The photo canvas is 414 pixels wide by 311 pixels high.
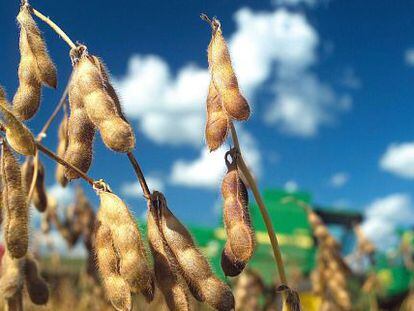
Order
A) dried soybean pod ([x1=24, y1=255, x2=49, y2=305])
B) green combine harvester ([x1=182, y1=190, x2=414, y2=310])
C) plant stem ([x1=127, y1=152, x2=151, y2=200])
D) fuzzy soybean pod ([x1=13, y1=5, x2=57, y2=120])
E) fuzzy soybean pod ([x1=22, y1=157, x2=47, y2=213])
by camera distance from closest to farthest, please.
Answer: plant stem ([x1=127, y1=152, x2=151, y2=200]) < fuzzy soybean pod ([x1=13, y1=5, x2=57, y2=120]) < dried soybean pod ([x1=24, y1=255, x2=49, y2=305]) < fuzzy soybean pod ([x1=22, y1=157, x2=47, y2=213]) < green combine harvester ([x1=182, y1=190, x2=414, y2=310])

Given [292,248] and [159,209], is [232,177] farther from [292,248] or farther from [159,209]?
[292,248]

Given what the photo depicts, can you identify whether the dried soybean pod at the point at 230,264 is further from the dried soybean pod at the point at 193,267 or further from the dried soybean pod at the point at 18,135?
the dried soybean pod at the point at 18,135

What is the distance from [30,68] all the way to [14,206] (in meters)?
0.65

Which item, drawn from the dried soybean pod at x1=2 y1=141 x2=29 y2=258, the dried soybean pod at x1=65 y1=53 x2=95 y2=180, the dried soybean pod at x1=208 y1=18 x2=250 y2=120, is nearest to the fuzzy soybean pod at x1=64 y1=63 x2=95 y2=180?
the dried soybean pod at x1=65 y1=53 x2=95 y2=180

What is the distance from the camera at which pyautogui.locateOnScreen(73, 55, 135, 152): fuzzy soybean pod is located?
2129 mm

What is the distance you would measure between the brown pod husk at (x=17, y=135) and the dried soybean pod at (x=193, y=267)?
0.47 meters

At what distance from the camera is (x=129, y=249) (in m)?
2.09

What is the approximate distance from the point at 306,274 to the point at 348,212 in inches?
116

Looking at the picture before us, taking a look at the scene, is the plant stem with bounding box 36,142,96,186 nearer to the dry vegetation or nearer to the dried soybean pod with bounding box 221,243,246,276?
the dry vegetation

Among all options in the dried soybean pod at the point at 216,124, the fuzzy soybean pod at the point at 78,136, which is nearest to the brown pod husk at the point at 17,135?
the fuzzy soybean pod at the point at 78,136

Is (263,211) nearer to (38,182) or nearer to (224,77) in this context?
(224,77)

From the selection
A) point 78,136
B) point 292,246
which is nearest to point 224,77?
point 78,136

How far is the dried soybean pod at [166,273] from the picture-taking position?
214 cm

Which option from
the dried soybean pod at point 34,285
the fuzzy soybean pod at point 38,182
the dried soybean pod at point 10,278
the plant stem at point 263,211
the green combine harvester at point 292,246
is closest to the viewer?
the plant stem at point 263,211
